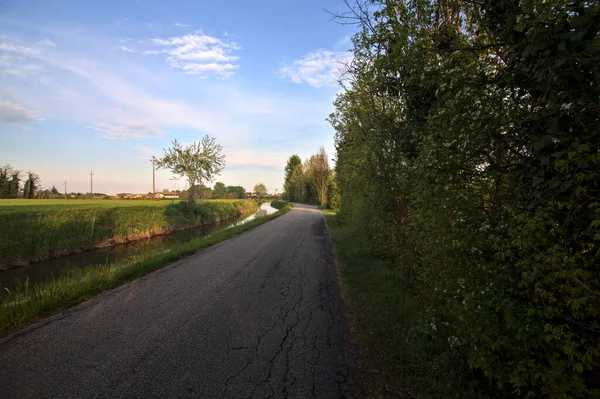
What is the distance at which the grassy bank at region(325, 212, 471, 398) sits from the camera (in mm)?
3180

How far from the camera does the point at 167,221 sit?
23.9 metres

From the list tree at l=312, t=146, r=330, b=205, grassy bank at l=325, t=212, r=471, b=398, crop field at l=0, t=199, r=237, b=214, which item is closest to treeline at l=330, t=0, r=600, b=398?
grassy bank at l=325, t=212, r=471, b=398

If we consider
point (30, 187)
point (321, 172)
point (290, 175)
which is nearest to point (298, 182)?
point (290, 175)

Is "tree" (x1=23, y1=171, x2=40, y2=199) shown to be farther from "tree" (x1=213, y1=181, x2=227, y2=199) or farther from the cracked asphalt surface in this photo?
the cracked asphalt surface

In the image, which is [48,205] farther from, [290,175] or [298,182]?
[290,175]

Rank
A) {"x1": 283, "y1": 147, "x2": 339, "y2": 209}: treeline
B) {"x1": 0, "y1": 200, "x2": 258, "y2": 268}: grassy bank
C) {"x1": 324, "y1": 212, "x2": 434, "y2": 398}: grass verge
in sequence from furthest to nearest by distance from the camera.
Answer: {"x1": 283, "y1": 147, "x2": 339, "y2": 209}: treeline
{"x1": 0, "y1": 200, "x2": 258, "y2": 268}: grassy bank
{"x1": 324, "y1": 212, "x2": 434, "y2": 398}: grass verge

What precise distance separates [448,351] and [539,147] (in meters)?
2.61

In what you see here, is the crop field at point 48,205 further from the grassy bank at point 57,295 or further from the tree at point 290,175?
the tree at point 290,175

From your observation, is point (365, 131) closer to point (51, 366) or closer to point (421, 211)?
point (421, 211)

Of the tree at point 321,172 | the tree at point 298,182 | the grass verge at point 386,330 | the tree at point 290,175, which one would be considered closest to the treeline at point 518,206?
the grass verge at point 386,330

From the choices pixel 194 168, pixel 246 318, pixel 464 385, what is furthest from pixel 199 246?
pixel 194 168

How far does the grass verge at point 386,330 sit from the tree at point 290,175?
248ft

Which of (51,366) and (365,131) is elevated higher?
(365,131)

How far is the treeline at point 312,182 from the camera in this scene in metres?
46.8
